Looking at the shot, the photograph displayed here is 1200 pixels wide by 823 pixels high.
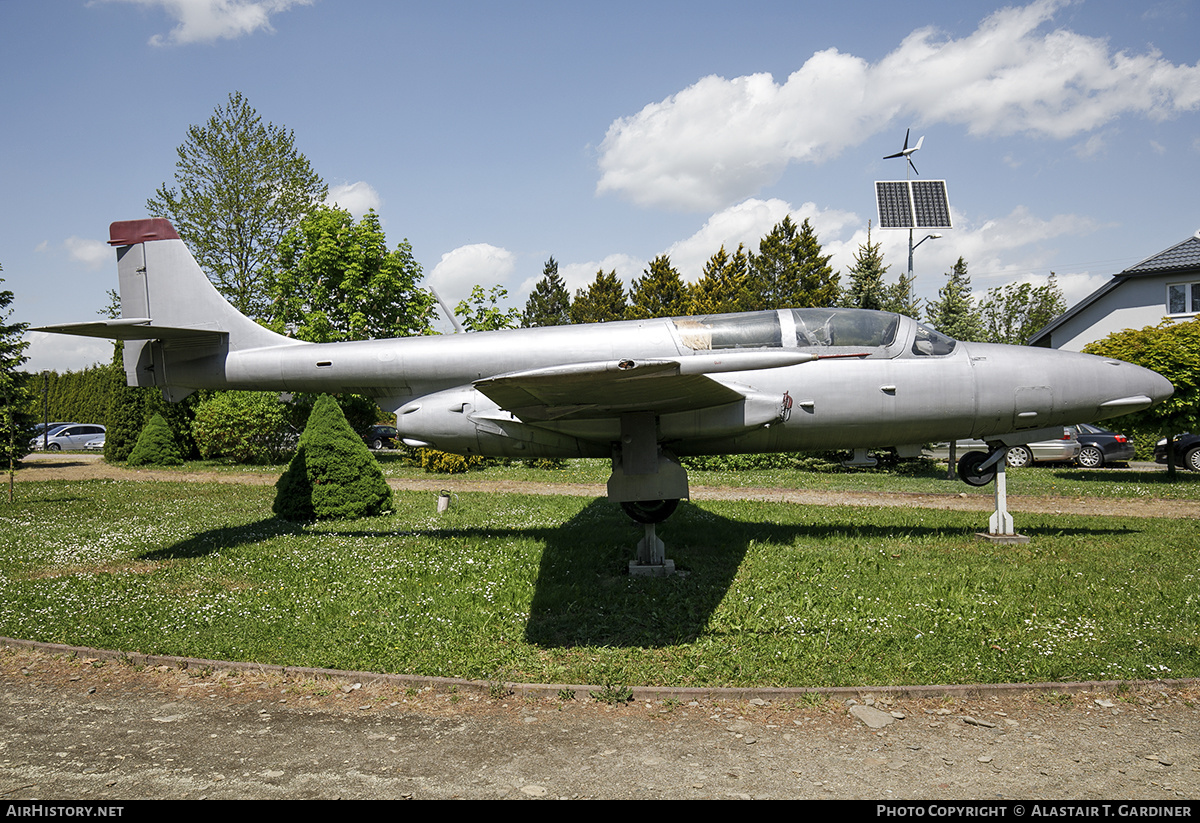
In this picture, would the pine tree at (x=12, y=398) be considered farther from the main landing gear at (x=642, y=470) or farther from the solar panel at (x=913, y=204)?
the solar panel at (x=913, y=204)

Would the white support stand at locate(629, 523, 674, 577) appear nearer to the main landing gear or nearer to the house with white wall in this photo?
the main landing gear

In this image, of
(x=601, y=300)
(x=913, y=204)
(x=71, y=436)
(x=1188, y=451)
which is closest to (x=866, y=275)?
(x=913, y=204)

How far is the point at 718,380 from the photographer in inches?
311

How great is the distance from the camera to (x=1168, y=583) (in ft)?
25.1

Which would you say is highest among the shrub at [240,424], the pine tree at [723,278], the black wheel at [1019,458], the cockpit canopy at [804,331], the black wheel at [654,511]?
the pine tree at [723,278]

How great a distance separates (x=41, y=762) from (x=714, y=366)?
5275mm

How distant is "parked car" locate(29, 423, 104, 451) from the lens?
39.3 meters

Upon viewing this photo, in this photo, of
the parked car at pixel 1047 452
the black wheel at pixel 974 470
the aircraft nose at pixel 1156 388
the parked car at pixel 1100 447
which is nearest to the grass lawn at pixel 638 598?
the black wheel at pixel 974 470

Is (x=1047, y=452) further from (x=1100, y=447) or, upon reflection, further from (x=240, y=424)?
(x=240, y=424)

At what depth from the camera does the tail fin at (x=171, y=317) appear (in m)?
9.45

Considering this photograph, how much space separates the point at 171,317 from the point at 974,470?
1133 cm

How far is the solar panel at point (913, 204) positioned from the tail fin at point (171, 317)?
32.5 meters

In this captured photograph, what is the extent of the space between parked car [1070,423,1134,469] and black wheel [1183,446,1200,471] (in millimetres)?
1581

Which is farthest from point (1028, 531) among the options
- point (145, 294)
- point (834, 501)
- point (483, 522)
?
point (145, 294)
